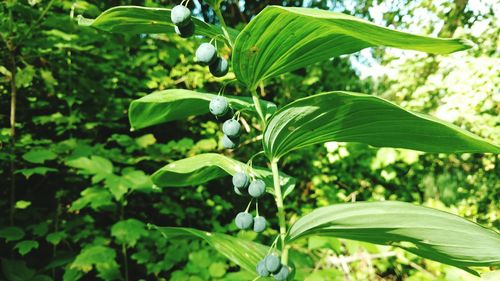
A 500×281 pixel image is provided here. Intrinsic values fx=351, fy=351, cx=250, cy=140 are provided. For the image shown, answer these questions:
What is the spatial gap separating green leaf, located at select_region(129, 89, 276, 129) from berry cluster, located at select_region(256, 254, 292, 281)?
1.28 ft

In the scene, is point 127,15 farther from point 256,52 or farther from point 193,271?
point 193,271

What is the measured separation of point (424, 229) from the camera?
658 mm

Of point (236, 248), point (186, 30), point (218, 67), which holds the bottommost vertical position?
point (236, 248)

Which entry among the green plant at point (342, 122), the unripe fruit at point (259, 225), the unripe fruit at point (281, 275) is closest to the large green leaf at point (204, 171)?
the green plant at point (342, 122)

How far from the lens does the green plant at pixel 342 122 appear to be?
2.05 ft

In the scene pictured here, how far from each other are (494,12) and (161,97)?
417 centimetres

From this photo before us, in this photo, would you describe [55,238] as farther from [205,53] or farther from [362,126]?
[362,126]

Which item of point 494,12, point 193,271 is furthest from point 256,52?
point 494,12

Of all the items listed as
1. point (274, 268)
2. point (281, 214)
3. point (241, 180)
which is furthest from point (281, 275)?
point (241, 180)

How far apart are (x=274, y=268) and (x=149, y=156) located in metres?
2.27

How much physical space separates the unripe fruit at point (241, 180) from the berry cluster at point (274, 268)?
179 mm

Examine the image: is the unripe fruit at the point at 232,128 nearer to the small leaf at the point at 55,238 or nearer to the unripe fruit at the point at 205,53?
the unripe fruit at the point at 205,53

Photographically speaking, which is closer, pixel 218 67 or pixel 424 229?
pixel 424 229

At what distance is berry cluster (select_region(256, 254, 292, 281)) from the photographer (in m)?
0.82
